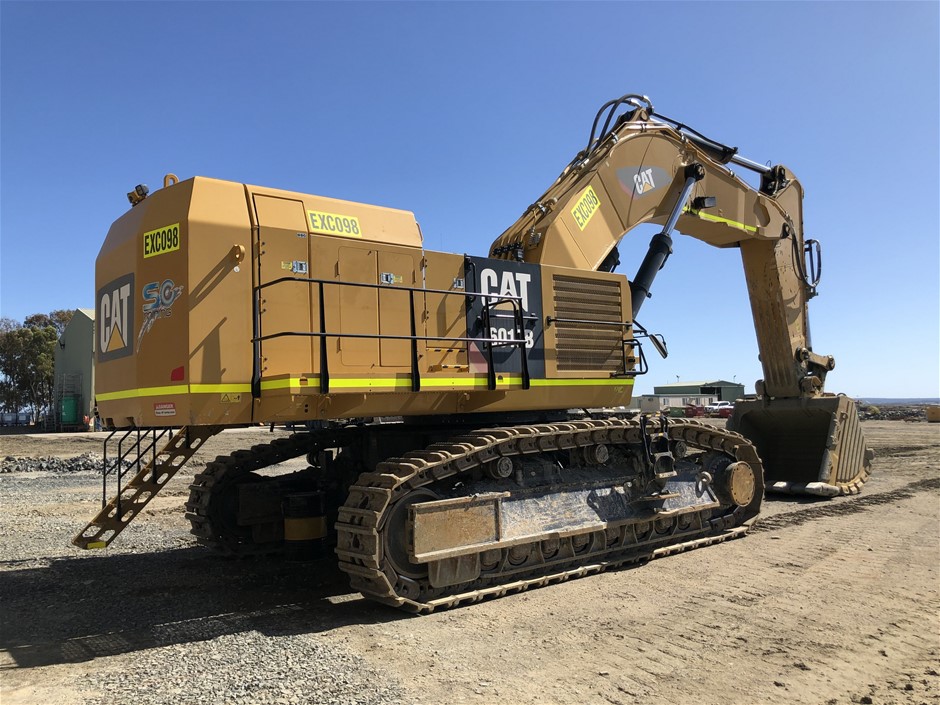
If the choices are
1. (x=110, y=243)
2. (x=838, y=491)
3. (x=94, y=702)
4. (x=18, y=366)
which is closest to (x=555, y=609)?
(x=94, y=702)

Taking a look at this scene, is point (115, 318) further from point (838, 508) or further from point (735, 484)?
point (838, 508)

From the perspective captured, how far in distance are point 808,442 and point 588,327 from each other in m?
7.68

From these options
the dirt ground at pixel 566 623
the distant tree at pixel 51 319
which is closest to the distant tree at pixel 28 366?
the distant tree at pixel 51 319

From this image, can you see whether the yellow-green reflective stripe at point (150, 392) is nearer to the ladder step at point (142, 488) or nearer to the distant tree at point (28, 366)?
the ladder step at point (142, 488)

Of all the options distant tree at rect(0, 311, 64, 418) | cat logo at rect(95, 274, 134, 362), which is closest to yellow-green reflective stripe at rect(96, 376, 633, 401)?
cat logo at rect(95, 274, 134, 362)

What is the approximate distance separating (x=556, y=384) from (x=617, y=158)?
3.86 meters

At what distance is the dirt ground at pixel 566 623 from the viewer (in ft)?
15.1

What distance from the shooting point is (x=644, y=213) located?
408 inches

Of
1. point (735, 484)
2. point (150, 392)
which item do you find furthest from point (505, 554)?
point (735, 484)

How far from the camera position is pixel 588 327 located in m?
8.42

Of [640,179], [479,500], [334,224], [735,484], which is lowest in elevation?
[735,484]

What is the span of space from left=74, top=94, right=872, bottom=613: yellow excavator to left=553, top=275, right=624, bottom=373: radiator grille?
3cm

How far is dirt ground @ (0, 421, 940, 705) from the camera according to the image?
462 cm

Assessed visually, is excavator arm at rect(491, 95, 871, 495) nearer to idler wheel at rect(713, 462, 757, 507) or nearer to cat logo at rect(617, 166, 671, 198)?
cat logo at rect(617, 166, 671, 198)
